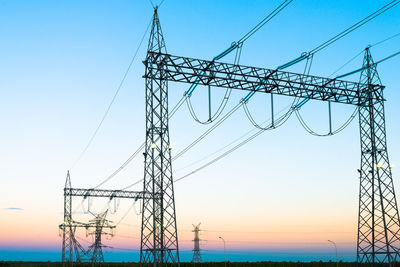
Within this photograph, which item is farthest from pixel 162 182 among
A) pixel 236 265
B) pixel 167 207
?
pixel 236 265

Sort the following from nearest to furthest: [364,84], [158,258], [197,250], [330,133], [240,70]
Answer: [158,258]
[240,70]
[330,133]
[364,84]
[197,250]

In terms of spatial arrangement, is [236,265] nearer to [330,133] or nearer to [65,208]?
[65,208]

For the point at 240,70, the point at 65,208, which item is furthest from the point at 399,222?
the point at 65,208

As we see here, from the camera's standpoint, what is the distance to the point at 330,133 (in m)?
30.2

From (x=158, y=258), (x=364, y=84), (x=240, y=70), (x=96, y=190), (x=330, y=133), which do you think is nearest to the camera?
(x=158, y=258)

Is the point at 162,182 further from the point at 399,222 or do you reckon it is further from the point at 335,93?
the point at 399,222

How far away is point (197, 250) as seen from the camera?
252 ft

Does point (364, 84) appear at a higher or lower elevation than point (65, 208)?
higher

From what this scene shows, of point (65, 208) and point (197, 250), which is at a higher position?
point (65, 208)

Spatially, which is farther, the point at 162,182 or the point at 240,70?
the point at 240,70

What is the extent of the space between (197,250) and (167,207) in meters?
53.3

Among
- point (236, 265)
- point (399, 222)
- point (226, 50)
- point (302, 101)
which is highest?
point (226, 50)

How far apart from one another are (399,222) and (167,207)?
1607 cm

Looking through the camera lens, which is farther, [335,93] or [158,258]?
[335,93]
